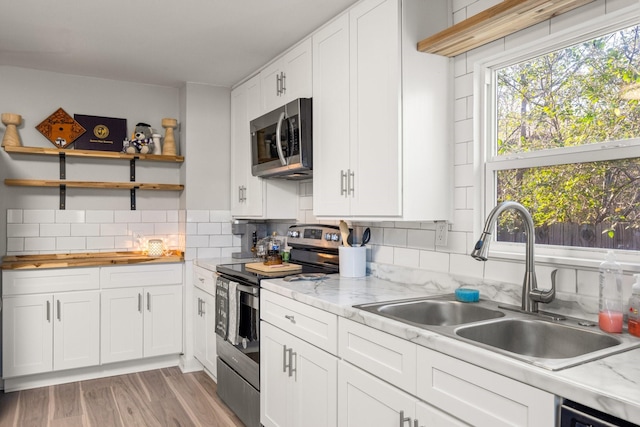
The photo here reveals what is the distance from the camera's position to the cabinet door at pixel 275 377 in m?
2.33

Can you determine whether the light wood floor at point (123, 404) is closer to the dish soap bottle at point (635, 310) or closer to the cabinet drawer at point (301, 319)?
the cabinet drawer at point (301, 319)

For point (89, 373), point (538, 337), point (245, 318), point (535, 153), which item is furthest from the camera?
point (89, 373)

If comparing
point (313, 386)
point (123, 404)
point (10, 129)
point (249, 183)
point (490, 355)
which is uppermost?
point (10, 129)

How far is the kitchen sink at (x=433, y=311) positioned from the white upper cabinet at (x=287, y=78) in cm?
145

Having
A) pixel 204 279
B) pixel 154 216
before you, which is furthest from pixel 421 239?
pixel 154 216

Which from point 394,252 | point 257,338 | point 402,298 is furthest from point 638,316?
point 257,338

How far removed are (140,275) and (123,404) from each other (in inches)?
38.6

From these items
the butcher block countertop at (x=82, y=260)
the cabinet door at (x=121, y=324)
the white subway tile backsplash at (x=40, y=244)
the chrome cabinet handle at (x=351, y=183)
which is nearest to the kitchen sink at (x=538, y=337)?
the chrome cabinet handle at (x=351, y=183)

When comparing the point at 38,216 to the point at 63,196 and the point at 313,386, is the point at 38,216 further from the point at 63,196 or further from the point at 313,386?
the point at 313,386

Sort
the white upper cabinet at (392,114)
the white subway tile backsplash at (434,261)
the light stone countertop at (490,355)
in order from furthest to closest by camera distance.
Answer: the white subway tile backsplash at (434,261), the white upper cabinet at (392,114), the light stone countertop at (490,355)

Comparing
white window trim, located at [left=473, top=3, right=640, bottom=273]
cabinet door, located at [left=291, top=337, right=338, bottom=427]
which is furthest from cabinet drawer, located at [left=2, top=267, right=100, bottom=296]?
white window trim, located at [left=473, top=3, right=640, bottom=273]

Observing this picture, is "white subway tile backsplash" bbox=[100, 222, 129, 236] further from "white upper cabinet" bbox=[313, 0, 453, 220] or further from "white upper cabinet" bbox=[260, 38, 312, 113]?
"white upper cabinet" bbox=[313, 0, 453, 220]

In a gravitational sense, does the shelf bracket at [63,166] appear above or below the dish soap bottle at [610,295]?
above

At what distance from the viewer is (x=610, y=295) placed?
1.52 meters
